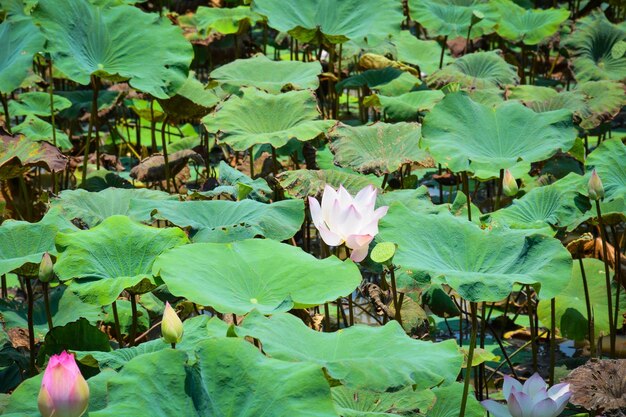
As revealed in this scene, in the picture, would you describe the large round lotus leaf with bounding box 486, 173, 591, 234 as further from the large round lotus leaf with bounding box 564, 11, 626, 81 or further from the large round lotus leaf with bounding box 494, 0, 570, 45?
the large round lotus leaf with bounding box 494, 0, 570, 45

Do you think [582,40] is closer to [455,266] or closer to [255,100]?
[255,100]

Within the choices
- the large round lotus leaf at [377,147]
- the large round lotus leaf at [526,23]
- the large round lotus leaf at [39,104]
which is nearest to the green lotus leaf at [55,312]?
the large round lotus leaf at [377,147]

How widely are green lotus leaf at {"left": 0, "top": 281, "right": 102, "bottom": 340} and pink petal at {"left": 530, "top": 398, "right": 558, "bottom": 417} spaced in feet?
3.61

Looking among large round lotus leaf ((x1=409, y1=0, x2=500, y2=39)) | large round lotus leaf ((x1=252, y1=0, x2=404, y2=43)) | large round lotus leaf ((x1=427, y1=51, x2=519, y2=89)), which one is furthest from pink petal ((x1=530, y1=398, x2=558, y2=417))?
large round lotus leaf ((x1=409, y1=0, x2=500, y2=39))

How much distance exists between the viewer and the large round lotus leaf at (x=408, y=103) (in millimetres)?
3508

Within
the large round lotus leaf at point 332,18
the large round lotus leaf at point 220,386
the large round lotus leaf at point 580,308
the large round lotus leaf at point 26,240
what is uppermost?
the large round lotus leaf at point 332,18

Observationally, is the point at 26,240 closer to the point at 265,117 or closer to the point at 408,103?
the point at 265,117

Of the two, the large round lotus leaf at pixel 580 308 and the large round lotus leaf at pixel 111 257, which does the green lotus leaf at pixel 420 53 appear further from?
the large round lotus leaf at pixel 111 257

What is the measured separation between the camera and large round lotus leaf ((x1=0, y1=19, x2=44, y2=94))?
3.15 meters

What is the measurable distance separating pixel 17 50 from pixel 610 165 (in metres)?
2.06

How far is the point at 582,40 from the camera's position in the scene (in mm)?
4562

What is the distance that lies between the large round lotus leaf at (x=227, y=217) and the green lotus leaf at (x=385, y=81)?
177 cm

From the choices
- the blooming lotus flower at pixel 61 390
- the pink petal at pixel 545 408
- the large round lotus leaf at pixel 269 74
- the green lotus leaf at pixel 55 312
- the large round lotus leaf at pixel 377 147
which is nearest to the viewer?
the blooming lotus flower at pixel 61 390

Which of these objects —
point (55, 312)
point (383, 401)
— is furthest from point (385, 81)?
point (383, 401)
